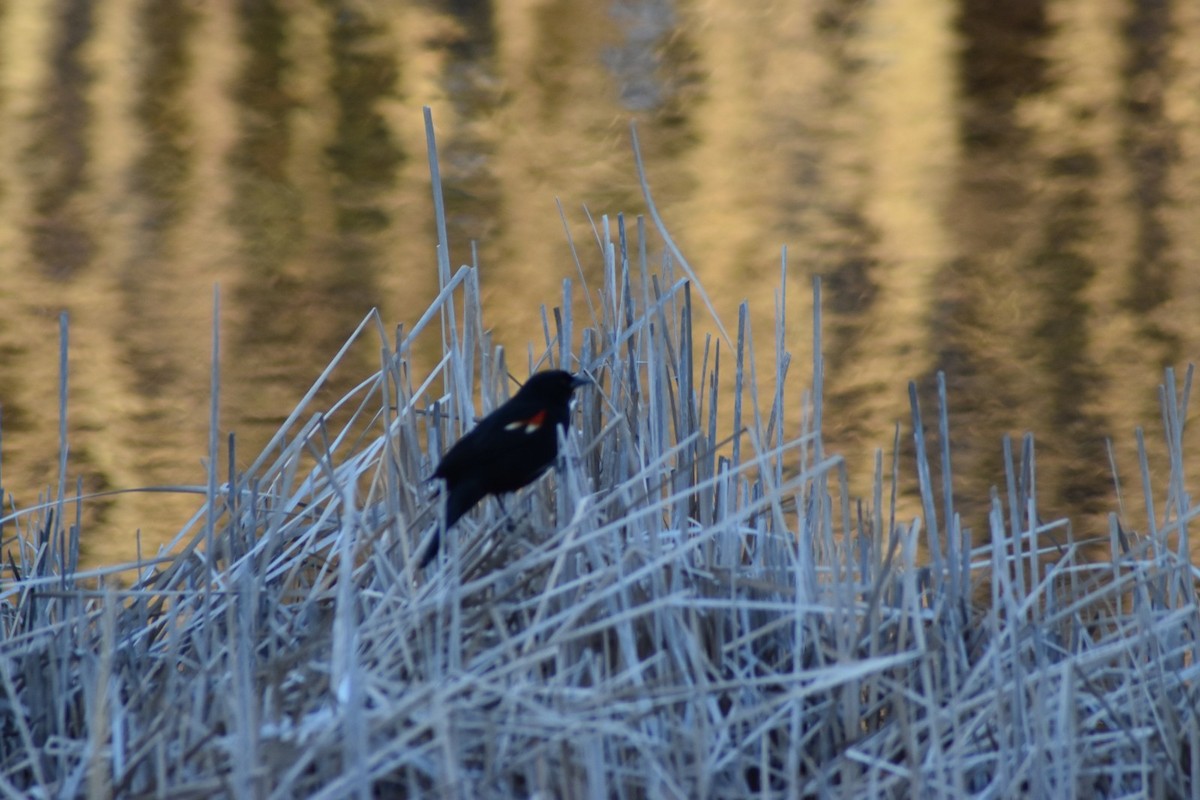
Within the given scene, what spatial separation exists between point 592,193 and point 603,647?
529 centimetres

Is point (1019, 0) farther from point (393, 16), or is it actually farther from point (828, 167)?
point (393, 16)

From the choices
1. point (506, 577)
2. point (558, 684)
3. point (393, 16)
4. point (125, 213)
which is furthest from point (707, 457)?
point (393, 16)

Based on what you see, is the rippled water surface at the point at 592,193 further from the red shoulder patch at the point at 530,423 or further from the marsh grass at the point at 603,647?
the red shoulder patch at the point at 530,423

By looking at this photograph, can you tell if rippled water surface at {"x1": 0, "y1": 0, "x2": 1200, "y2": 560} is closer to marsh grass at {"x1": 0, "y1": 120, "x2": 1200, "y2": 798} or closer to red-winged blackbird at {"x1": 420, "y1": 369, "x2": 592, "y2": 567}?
marsh grass at {"x1": 0, "y1": 120, "x2": 1200, "y2": 798}

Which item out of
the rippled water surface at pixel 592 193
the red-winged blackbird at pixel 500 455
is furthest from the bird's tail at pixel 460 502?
the rippled water surface at pixel 592 193

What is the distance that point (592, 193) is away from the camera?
23.2 feet

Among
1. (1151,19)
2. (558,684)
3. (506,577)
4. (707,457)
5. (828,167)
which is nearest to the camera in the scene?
(558,684)

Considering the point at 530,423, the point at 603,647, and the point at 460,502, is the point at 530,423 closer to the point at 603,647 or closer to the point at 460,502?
the point at 460,502

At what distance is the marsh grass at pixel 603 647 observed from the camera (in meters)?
1.75

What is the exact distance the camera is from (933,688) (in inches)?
76.0

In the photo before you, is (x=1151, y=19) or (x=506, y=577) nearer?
(x=506, y=577)

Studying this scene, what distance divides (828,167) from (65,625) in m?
6.29

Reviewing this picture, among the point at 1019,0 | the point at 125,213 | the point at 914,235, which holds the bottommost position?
the point at 914,235

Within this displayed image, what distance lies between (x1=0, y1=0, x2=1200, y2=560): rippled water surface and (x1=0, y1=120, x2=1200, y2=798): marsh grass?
98.1 inches
